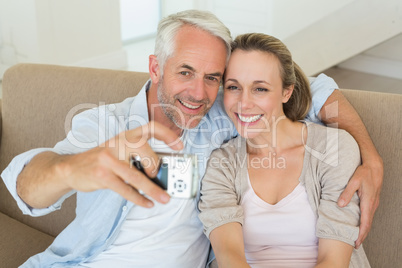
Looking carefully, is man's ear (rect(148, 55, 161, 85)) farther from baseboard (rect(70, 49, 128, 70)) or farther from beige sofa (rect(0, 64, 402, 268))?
baseboard (rect(70, 49, 128, 70))

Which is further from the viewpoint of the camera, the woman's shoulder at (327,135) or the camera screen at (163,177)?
the woman's shoulder at (327,135)

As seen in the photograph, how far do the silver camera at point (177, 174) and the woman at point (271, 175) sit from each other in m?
0.36

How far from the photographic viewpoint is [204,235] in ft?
4.71

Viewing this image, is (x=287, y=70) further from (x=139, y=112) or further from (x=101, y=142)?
(x=101, y=142)

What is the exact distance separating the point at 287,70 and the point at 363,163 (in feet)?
1.13

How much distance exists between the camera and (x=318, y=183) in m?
1.32

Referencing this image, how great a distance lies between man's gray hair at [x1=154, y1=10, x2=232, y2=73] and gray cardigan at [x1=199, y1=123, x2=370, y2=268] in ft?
1.07

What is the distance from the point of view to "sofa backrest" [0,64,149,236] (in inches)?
66.9

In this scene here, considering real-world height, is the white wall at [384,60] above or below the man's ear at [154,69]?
below

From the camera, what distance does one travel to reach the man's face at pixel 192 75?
1.34m

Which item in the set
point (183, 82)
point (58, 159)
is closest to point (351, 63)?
point (183, 82)

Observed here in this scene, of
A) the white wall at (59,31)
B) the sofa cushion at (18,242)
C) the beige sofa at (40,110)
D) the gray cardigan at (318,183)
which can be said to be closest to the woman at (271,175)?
the gray cardigan at (318,183)

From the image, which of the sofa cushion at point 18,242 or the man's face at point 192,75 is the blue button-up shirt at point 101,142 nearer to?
the man's face at point 192,75

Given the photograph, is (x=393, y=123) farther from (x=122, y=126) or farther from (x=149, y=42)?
(x=149, y=42)
